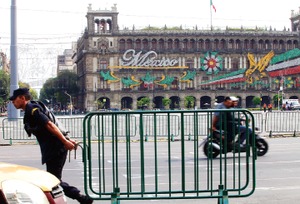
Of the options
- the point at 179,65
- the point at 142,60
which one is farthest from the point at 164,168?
the point at 179,65

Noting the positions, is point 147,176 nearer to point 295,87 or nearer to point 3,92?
point 3,92

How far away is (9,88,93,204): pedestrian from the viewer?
6523 mm

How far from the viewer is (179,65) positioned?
293 ft

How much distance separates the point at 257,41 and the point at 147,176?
87.6m

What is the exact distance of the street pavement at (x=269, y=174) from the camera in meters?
7.95

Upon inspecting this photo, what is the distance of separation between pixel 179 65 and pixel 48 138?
273 feet

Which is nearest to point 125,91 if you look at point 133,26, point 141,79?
point 141,79

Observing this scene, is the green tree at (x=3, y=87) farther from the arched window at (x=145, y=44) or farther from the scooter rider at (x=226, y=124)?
the scooter rider at (x=226, y=124)

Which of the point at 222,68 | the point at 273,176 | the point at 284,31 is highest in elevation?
the point at 284,31

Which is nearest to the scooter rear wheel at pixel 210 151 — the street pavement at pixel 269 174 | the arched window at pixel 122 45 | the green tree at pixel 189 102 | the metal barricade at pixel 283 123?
the street pavement at pixel 269 174

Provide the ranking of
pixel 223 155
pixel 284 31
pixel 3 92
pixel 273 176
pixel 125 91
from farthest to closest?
pixel 284 31
pixel 125 91
pixel 3 92
pixel 273 176
pixel 223 155

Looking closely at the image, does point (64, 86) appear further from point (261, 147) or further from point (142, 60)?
point (261, 147)

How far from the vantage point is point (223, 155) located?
7.24 m

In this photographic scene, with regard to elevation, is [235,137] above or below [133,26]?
below
